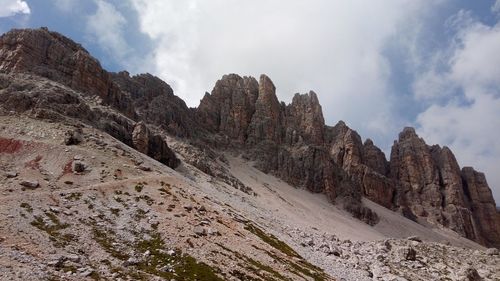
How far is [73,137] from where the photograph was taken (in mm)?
78000

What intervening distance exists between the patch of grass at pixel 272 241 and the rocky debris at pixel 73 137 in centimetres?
3514

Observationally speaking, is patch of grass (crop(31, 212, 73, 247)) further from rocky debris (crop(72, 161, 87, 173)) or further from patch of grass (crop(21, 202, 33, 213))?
rocky debris (crop(72, 161, 87, 173))

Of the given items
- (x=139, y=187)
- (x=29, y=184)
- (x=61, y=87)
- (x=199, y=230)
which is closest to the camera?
(x=199, y=230)

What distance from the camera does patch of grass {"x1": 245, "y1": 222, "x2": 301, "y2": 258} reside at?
64669 mm

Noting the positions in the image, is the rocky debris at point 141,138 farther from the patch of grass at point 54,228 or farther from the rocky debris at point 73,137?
the patch of grass at point 54,228

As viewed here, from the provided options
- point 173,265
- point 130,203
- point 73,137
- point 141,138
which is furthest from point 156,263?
point 141,138

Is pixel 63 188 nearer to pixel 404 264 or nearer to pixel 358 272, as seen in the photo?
pixel 358 272

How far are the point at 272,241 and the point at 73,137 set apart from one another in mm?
41109

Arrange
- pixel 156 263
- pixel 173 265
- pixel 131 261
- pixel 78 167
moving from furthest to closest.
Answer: pixel 78 167 → pixel 173 265 → pixel 156 263 → pixel 131 261

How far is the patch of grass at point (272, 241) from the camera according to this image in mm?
64669

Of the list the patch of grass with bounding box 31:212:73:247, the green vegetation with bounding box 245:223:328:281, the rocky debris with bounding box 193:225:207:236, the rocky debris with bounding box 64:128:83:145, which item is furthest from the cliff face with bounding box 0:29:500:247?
the rocky debris with bounding box 193:225:207:236

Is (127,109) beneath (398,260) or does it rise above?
above

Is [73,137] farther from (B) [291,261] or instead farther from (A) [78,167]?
(B) [291,261]

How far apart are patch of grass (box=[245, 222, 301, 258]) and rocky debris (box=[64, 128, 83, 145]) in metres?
35.1
